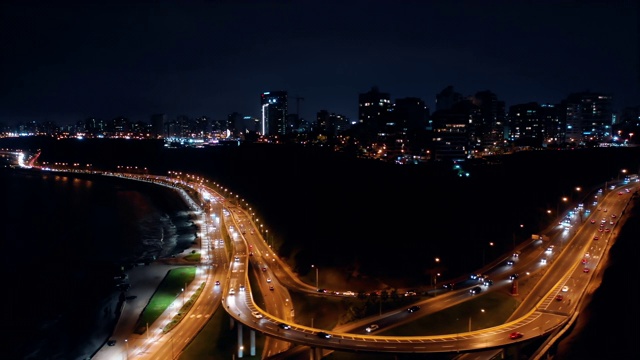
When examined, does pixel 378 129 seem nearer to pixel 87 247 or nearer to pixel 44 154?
pixel 87 247

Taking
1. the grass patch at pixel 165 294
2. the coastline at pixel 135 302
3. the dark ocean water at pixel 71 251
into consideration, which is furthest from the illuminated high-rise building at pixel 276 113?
the grass patch at pixel 165 294

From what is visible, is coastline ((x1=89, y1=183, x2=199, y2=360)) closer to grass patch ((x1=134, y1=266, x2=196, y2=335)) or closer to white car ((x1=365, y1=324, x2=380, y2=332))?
grass patch ((x1=134, y1=266, x2=196, y2=335))

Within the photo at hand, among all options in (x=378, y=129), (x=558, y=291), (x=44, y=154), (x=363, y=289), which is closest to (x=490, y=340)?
(x=558, y=291)

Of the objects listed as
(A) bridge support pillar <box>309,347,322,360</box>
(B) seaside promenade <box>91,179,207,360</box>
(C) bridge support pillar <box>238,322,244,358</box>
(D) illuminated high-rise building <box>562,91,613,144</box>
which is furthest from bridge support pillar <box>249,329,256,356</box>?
(D) illuminated high-rise building <box>562,91,613,144</box>

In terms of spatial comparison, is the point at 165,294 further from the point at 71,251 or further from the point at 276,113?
the point at 276,113

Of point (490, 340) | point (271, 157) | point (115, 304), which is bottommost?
point (115, 304)

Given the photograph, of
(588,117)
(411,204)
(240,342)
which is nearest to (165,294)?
(240,342)
